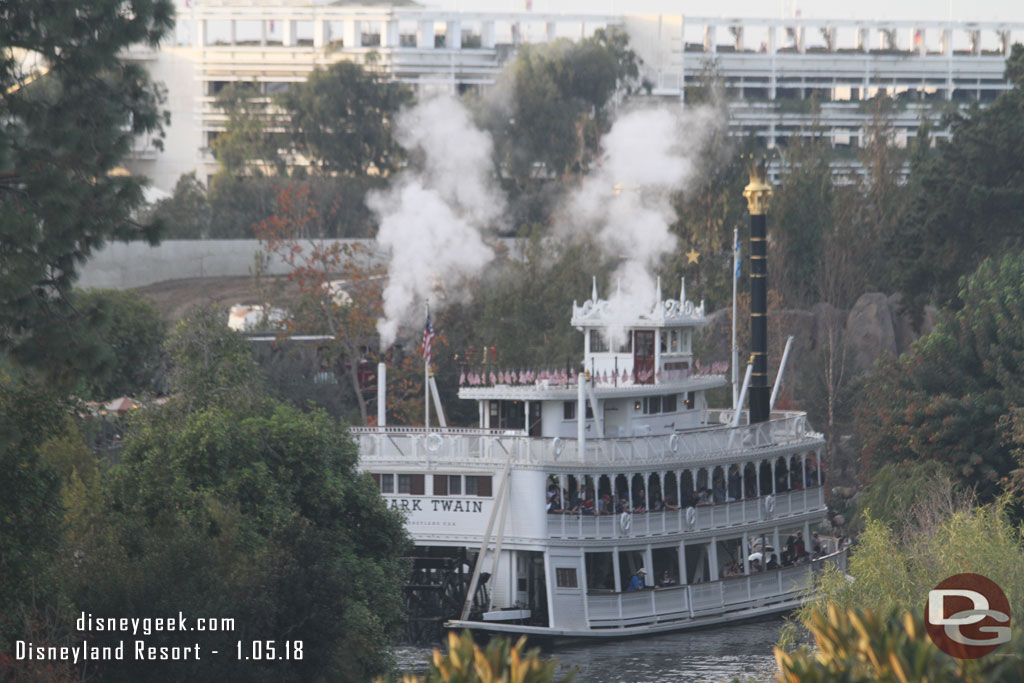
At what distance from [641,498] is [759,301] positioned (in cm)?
1279

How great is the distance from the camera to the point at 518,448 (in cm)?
3494

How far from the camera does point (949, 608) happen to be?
17828 millimetres

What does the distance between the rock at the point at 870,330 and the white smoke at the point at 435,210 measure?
13.8 metres

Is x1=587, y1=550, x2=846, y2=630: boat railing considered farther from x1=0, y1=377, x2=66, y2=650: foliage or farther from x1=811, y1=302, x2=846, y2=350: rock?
x1=811, y1=302, x2=846, y2=350: rock

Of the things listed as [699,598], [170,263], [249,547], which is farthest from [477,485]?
[170,263]

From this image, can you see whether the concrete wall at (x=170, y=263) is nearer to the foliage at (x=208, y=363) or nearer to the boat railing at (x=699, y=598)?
the foliage at (x=208, y=363)

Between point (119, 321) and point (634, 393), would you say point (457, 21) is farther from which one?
point (634, 393)

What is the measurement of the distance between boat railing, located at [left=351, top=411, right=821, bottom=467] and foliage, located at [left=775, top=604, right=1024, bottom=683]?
2264 cm

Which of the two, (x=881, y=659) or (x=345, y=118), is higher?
(x=345, y=118)

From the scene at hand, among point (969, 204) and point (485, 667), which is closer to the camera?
point (485, 667)

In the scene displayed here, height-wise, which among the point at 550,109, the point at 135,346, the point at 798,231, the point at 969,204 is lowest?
the point at 135,346

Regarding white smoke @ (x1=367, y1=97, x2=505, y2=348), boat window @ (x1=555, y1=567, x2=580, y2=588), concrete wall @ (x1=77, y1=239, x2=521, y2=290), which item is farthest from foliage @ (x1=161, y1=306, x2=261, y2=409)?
concrete wall @ (x1=77, y1=239, x2=521, y2=290)

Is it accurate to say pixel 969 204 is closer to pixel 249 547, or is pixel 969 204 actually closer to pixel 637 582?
pixel 637 582

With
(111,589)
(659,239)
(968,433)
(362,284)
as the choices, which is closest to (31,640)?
(111,589)
